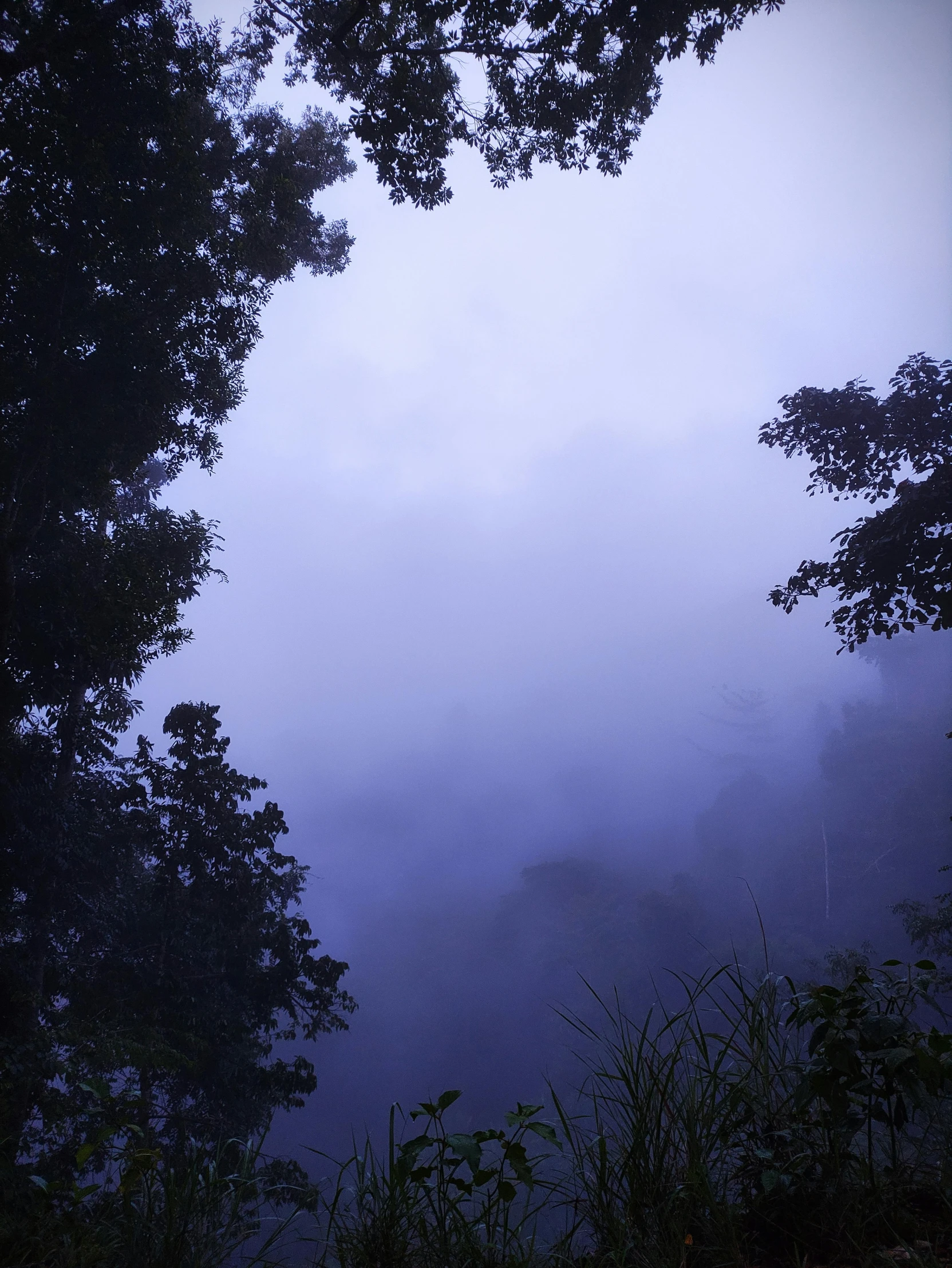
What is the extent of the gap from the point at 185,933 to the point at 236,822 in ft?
8.15

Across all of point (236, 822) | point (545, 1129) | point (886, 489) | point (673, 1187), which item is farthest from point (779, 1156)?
point (236, 822)

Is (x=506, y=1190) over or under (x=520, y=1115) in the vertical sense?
under

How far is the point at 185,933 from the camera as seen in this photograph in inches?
516

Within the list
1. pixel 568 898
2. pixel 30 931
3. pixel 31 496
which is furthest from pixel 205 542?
pixel 568 898

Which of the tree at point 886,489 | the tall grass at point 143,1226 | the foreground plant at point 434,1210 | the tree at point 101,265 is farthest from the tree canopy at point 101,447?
the tree at point 886,489

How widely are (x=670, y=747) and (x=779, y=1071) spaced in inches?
5670

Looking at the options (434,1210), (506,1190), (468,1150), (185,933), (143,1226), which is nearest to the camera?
(468,1150)

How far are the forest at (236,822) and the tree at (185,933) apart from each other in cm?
8

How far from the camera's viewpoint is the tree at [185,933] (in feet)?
35.0

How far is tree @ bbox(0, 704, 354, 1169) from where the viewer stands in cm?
1066

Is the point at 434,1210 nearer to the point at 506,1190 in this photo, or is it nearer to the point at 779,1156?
the point at 506,1190

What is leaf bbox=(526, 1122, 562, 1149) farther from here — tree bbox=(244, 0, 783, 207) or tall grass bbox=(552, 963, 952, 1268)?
tree bbox=(244, 0, 783, 207)

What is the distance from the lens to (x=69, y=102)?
792cm

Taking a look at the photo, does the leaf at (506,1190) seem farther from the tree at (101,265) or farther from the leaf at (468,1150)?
the tree at (101,265)
